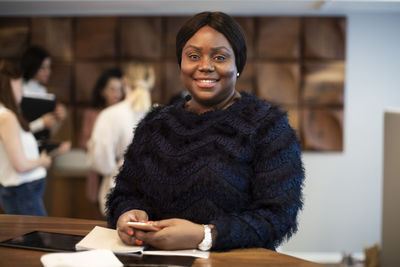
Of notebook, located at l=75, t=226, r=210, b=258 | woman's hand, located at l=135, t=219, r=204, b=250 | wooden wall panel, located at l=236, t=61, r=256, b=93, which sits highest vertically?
wooden wall panel, located at l=236, t=61, r=256, b=93

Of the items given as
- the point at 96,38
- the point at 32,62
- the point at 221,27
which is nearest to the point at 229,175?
the point at 221,27

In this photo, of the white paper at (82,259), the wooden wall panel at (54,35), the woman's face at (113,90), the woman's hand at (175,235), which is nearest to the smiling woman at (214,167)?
the woman's hand at (175,235)

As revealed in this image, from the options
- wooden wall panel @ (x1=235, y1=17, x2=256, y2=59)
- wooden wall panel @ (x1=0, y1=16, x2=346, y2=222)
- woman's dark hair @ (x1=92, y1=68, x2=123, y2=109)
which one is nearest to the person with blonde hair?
wooden wall panel @ (x1=0, y1=16, x2=346, y2=222)

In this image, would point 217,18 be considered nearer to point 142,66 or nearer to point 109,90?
point 109,90

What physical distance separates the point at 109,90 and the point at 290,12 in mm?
2007

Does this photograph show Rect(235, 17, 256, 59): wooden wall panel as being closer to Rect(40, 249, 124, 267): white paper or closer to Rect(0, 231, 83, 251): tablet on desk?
Rect(0, 231, 83, 251): tablet on desk

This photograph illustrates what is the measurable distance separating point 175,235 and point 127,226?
0.15 meters

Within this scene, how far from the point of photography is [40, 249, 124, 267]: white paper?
1176 mm

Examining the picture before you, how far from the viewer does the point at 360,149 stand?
4852 mm

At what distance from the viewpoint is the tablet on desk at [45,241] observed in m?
1.37

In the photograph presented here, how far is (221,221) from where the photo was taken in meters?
1.35

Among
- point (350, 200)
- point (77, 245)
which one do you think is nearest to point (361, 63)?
point (350, 200)

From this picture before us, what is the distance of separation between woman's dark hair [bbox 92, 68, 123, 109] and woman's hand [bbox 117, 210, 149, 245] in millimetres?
3037

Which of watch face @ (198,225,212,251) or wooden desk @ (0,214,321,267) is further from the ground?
watch face @ (198,225,212,251)
